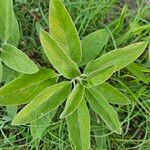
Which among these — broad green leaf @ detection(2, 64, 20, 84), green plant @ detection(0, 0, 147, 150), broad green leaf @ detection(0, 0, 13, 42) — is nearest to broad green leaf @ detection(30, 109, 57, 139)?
green plant @ detection(0, 0, 147, 150)

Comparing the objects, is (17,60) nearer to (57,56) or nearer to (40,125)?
(57,56)

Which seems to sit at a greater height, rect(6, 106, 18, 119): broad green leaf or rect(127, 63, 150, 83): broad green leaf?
rect(127, 63, 150, 83): broad green leaf

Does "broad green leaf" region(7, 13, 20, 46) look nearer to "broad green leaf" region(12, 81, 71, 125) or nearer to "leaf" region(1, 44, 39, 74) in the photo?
"leaf" region(1, 44, 39, 74)

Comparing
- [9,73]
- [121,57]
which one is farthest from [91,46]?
[9,73]

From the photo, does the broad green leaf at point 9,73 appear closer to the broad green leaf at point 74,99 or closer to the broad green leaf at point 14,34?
the broad green leaf at point 14,34

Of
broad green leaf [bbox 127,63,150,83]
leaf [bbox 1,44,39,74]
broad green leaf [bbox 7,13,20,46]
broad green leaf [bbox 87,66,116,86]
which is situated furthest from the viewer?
broad green leaf [bbox 127,63,150,83]

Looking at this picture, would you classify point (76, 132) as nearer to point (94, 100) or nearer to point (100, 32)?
point (94, 100)

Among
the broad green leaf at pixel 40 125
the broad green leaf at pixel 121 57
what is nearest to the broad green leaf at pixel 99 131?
the broad green leaf at pixel 40 125
